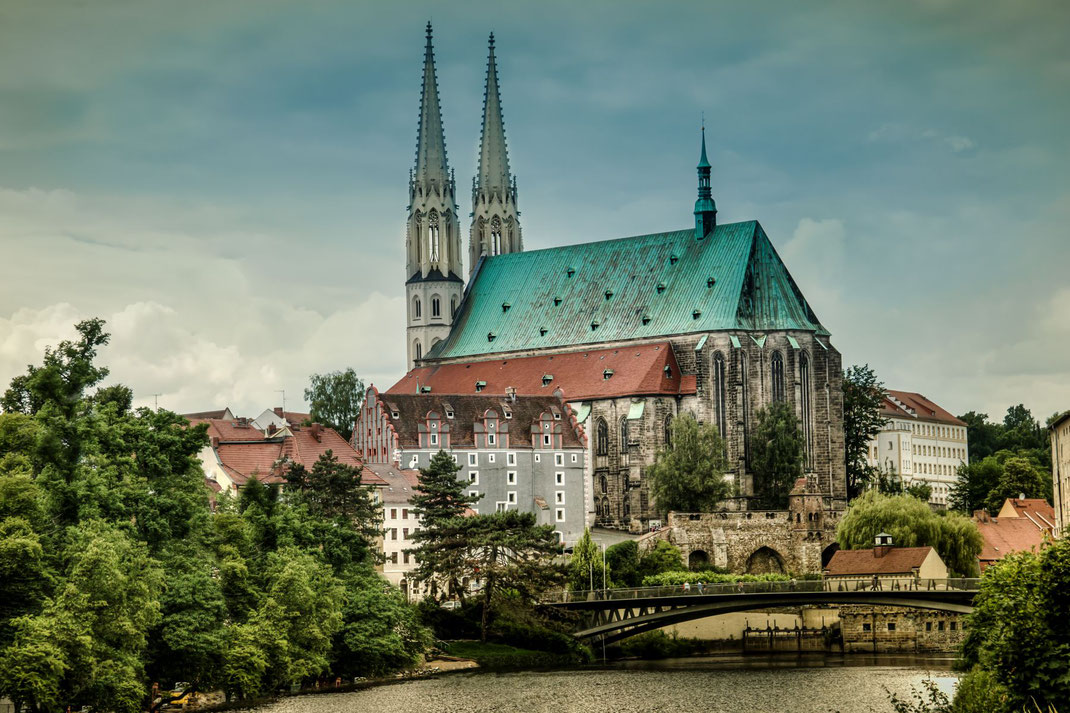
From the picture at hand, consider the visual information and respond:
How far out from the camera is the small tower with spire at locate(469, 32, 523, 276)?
163 m

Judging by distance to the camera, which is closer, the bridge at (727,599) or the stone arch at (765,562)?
the bridge at (727,599)

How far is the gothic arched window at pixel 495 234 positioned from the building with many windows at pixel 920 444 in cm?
4021

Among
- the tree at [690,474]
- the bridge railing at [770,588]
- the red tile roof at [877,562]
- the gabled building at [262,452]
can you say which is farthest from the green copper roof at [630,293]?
A: the bridge railing at [770,588]

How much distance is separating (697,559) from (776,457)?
13.1 metres

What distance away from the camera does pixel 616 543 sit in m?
119

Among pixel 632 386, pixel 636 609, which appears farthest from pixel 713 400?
pixel 636 609

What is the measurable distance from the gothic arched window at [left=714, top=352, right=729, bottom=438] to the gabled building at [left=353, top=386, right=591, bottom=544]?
34.6ft

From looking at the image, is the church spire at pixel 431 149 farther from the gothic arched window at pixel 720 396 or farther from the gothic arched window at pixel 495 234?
the gothic arched window at pixel 720 396

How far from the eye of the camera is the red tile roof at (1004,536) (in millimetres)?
112419

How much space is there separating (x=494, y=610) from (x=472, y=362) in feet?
202

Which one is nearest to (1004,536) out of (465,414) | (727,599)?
(727,599)

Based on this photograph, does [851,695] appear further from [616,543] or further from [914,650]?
[616,543]

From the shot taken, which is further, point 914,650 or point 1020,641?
point 914,650

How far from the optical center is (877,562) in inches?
4203
